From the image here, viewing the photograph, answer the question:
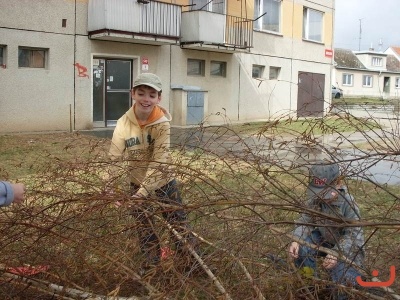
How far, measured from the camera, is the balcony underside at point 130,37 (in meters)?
13.5

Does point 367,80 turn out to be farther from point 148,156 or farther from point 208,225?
point 208,225

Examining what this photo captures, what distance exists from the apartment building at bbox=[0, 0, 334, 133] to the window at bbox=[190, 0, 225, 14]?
0.11ft

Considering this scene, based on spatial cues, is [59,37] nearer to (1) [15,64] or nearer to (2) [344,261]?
(1) [15,64]

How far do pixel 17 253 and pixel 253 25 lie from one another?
16.7 metres

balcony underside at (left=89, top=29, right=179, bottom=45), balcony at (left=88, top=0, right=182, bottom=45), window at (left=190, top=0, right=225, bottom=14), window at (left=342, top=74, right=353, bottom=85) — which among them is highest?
window at (left=190, top=0, right=225, bottom=14)

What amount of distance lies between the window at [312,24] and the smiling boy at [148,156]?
19228 millimetres

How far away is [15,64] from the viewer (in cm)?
1249

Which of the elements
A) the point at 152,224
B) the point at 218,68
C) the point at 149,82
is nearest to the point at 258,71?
the point at 218,68

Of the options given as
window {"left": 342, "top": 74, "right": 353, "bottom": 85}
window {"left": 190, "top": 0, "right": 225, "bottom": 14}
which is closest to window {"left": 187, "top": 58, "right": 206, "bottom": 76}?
window {"left": 190, "top": 0, "right": 225, "bottom": 14}

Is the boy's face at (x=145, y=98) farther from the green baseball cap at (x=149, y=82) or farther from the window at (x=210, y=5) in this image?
the window at (x=210, y=5)

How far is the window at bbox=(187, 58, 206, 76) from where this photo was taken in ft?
55.8

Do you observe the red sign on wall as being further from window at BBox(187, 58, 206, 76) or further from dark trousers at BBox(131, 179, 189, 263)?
dark trousers at BBox(131, 179, 189, 263)

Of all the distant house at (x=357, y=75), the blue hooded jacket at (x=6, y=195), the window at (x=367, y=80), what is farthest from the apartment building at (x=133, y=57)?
the window at (x=367, y=80)

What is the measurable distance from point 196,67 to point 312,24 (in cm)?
742
